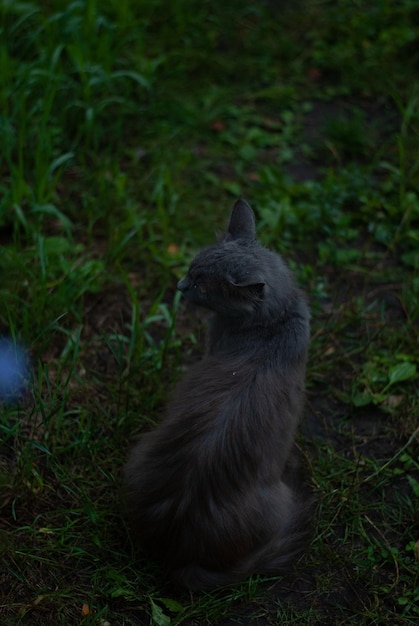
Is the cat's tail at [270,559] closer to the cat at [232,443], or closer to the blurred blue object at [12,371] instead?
the cat at [232,443]

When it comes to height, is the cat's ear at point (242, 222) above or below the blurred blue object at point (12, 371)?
above

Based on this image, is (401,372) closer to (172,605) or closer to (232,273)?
(232,273)

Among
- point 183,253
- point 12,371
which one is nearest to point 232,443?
point 12,371

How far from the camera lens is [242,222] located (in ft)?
11.7

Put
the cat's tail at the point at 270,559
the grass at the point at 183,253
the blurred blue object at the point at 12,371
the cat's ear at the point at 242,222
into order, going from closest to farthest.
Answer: the cat's tail at the point at 270,559, the grass at the point at 183,253, the cat's ear at the point at 242,222, the blurred blue object at the point at 12,371

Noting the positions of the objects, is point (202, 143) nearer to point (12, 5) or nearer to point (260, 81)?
point (260, 81)

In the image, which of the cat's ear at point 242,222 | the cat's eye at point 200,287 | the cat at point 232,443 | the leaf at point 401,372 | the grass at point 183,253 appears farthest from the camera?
the leaf at point 401,372

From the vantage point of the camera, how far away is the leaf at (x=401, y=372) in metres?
4.08

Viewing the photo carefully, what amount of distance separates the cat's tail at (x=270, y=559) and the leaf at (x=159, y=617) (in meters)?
0.13

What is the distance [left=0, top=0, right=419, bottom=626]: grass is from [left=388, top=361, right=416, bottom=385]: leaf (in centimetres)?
1

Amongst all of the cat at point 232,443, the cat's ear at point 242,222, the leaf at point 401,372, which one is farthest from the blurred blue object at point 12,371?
the leaf at point 401,372

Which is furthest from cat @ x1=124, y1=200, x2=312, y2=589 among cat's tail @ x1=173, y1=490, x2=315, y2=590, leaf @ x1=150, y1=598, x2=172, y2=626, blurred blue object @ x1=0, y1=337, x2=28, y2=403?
blurred blue object @ x1=0, y1=337, x2=28, y2=403

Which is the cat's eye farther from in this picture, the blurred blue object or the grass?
the blurred blue object

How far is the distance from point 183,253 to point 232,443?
6.61 ft
